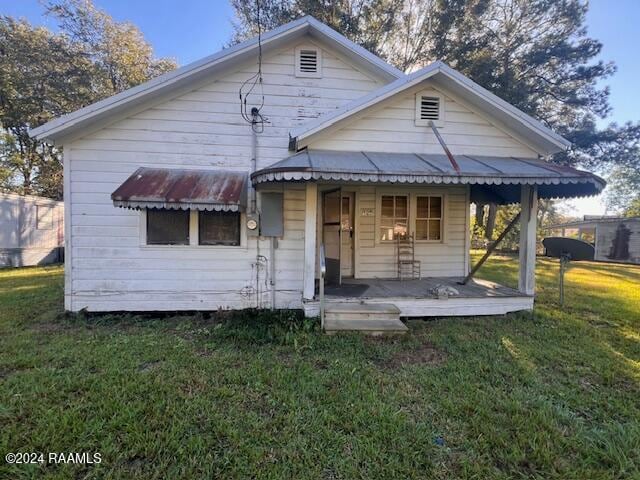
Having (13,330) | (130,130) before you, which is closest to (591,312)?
(130,130)

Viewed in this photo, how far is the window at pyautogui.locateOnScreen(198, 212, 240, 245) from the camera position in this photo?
589cm

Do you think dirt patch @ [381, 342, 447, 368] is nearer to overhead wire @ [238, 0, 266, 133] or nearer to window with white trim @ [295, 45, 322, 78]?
overhead wire @ [238, 0, 266, 133]

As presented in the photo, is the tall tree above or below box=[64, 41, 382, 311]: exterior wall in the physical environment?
above

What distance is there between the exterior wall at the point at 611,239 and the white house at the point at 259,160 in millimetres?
19150

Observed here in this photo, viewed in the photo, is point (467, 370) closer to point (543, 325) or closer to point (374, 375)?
point (374, 375)

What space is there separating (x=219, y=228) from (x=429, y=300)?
415 cm

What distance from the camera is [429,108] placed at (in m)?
5.84

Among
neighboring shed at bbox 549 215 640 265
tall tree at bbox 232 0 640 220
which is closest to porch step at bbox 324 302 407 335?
tall tree at bbox 232 0 640 220

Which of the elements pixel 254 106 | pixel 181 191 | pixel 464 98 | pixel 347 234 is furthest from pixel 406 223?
pixel 181 191

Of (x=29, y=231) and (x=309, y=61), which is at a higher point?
(x=309, y=61)

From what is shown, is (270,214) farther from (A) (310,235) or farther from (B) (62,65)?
(B) (62,65)

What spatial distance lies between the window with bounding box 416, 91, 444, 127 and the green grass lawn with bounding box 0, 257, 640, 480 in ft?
12.5

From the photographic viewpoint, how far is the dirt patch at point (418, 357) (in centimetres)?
392

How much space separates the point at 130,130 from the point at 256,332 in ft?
14.3
